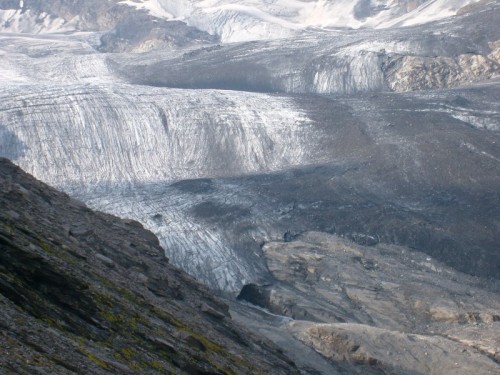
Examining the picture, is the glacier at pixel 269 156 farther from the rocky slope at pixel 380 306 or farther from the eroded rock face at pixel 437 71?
the rocky slope at pixel 380 306

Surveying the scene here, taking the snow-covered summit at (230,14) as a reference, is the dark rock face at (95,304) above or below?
below

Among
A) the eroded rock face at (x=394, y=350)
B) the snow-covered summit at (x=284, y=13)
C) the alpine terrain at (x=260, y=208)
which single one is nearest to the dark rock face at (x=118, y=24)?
the snow-covered summit at (x=284, y=13)

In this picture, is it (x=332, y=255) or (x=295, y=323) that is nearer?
(x=295, y=323)

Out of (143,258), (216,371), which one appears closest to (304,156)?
(143,258)

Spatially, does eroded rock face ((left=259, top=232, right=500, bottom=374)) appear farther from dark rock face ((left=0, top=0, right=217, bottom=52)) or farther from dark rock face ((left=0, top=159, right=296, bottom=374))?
dark rock face ((left=0, top=0, right=217, bottom=52))

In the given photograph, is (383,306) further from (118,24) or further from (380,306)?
(118,24)

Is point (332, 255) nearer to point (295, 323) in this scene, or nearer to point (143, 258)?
point (295, 323)

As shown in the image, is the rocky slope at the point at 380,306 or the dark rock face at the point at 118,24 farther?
the dark rock face at the point at 118,24
